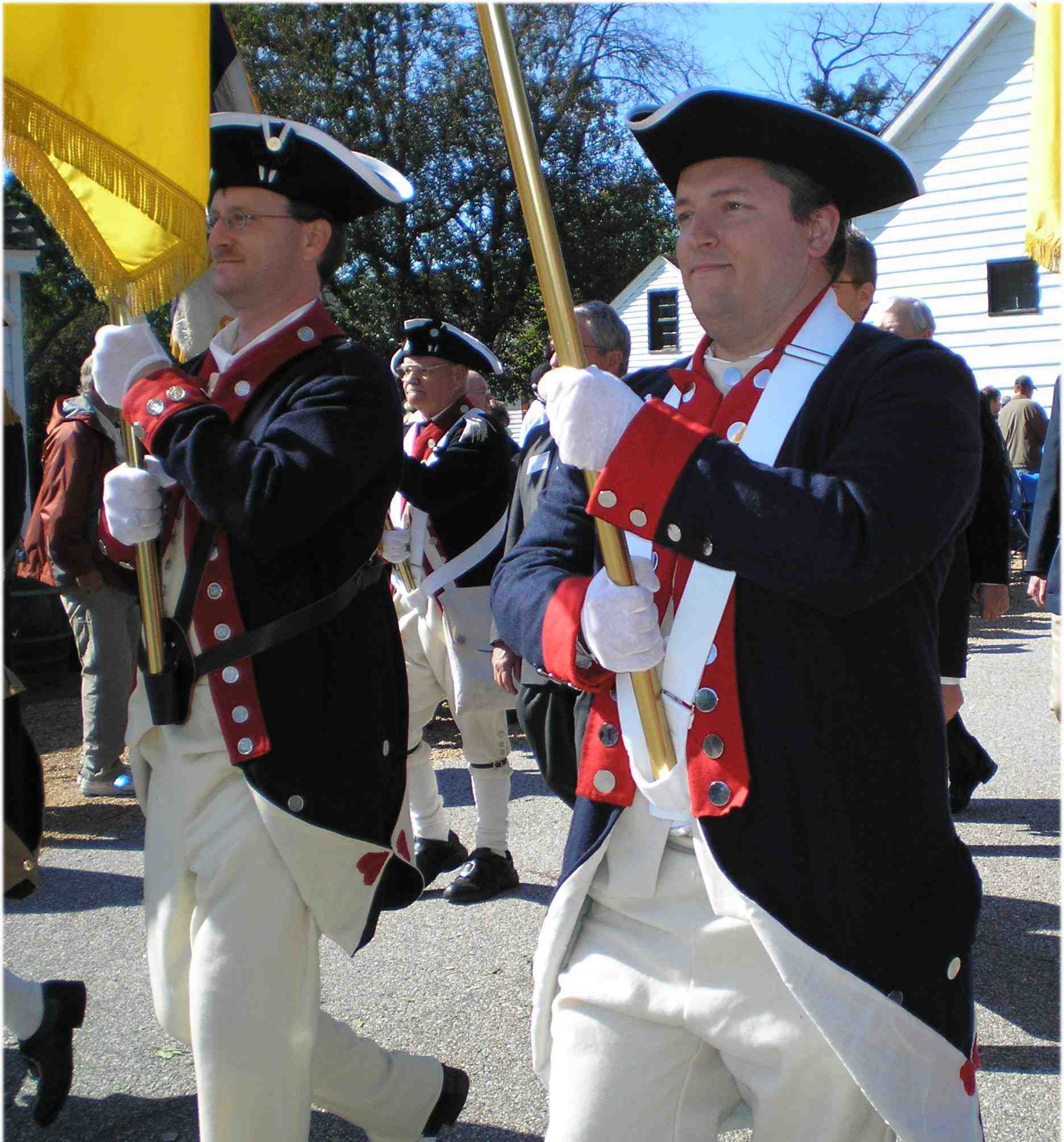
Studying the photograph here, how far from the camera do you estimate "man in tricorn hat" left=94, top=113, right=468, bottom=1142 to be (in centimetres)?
248

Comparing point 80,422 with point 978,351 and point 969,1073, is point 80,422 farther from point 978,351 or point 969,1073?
point 978,351

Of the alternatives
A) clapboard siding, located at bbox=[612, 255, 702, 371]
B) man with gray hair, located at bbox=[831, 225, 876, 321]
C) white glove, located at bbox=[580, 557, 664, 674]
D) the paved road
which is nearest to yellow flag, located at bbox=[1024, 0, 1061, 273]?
white glove, located at bbox=[580, 557, 664, 674]

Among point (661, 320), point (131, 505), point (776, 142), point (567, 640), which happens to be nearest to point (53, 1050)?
point (131, 505)

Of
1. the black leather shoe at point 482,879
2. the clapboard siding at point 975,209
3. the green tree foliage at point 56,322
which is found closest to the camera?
the black leather shoe at point 482,879

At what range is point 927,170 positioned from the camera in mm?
15930

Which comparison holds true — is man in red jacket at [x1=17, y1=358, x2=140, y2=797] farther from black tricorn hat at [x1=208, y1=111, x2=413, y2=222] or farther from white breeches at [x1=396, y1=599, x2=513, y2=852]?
black tricorn hat at [x1=208, y1=111, x2=413, y2=222]

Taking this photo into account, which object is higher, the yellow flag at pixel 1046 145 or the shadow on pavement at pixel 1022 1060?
the yellow flag at pixel 1046 145

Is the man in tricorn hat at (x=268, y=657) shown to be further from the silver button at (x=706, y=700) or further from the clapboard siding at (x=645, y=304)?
the clapboard siding at (x=645, y=304)

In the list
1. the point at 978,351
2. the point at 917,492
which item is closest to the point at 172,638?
the point at 917,492

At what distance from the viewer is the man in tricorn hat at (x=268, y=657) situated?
248cm

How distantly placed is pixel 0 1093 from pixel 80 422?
166 inches

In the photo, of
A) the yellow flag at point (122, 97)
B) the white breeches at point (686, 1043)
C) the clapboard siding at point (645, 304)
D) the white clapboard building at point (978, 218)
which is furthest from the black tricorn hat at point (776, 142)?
the clapboard siding at point (645, 304)

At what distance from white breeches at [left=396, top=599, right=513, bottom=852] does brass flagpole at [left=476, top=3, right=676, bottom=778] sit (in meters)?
3.05

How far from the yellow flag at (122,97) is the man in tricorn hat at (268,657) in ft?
0.69
